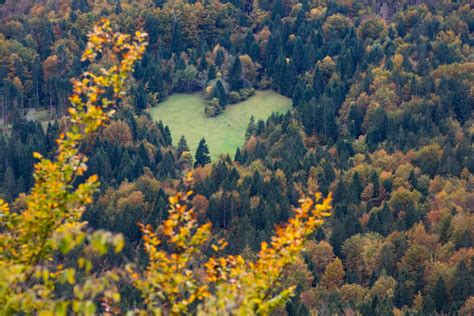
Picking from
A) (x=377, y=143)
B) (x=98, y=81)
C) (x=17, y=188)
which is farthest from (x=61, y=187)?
(x=377, y=143)

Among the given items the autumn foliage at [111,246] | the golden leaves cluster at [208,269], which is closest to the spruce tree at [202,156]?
the autumn foliage at [111,246]

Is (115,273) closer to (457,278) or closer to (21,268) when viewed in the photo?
(21,268)

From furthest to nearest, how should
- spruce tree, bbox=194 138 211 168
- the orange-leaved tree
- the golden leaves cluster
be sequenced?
spruce tree, bbox=194 138 211 168 < the golden leaves cluster < the orange-leaved tree

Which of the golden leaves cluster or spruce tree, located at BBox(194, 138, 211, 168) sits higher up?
the golden leaves cluster

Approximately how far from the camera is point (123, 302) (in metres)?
110

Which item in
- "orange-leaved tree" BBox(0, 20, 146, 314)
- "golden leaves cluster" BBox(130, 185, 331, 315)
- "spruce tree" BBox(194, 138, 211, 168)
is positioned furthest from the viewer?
"spruce tree" BBox(194, 138, 211, 168)

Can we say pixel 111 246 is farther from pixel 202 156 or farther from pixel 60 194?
pixel 202 156

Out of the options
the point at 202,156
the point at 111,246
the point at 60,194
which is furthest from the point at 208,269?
the point at 202,156

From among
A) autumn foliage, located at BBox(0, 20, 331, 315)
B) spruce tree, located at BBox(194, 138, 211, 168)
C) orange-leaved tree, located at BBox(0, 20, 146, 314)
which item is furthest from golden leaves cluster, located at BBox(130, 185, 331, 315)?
spruce tree, located at BBox(194, 138, 211, 168)

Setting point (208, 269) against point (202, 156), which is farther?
point (202, 156)

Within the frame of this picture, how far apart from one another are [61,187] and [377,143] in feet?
579

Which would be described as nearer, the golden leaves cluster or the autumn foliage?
the autumn foliage

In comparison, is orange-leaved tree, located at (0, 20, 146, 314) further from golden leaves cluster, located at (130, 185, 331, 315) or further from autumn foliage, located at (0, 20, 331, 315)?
golden leaves cluster, located at (130, 185, 331, 315)

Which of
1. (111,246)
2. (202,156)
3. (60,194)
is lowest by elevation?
(202,156)
